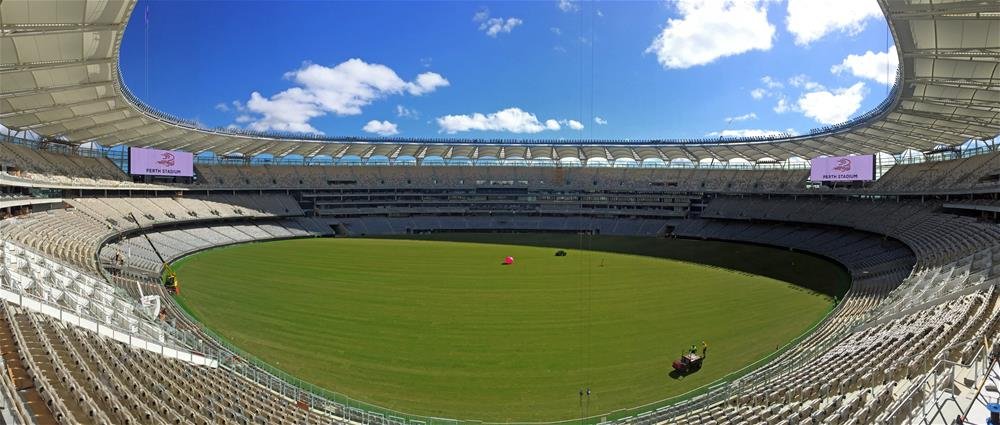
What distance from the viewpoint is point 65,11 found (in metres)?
18.6

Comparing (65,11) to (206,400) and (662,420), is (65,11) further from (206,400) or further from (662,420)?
(662,420)

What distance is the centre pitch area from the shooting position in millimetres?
16812

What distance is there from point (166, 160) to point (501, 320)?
4736 centimetres

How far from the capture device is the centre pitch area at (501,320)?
55.2 ft

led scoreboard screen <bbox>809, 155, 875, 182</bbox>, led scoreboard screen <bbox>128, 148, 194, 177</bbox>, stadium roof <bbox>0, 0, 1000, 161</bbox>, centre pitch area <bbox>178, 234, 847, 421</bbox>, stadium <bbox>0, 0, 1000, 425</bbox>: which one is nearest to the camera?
stadium <bbox>0, 0, 1000, 425</bbox>

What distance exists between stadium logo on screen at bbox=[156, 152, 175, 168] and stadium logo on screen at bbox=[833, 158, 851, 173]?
67984 millimetres

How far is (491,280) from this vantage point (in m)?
33.4

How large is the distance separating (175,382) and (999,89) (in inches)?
1475

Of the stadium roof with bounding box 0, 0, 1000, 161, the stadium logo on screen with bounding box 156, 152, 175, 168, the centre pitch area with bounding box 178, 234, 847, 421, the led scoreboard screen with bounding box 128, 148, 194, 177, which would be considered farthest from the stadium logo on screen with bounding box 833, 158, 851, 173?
the stadium logo on screen with bounding box 156, 152, 175, 168

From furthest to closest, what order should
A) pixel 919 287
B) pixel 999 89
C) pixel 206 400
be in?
pixel 999 89 < pixel 919 287 < pixel 206 400

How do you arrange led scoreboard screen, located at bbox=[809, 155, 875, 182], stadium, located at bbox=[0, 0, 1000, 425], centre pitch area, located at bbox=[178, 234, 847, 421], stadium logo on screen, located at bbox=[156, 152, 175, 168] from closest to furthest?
stadium, located at bbox=[0, 0, 1000, 425], centre pitch area, located at bbox=[178, 234, 847, 421], led scoreboard screen, located at bbox=[809, 155, 875, 182], stadium logo on screen, located at bbox=[156, 152, 175, 168]

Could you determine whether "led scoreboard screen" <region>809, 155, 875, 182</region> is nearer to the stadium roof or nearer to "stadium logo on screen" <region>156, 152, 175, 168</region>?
the stadium roof

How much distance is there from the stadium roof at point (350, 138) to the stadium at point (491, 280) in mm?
161

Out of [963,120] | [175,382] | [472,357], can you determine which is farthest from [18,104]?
[963,120]
